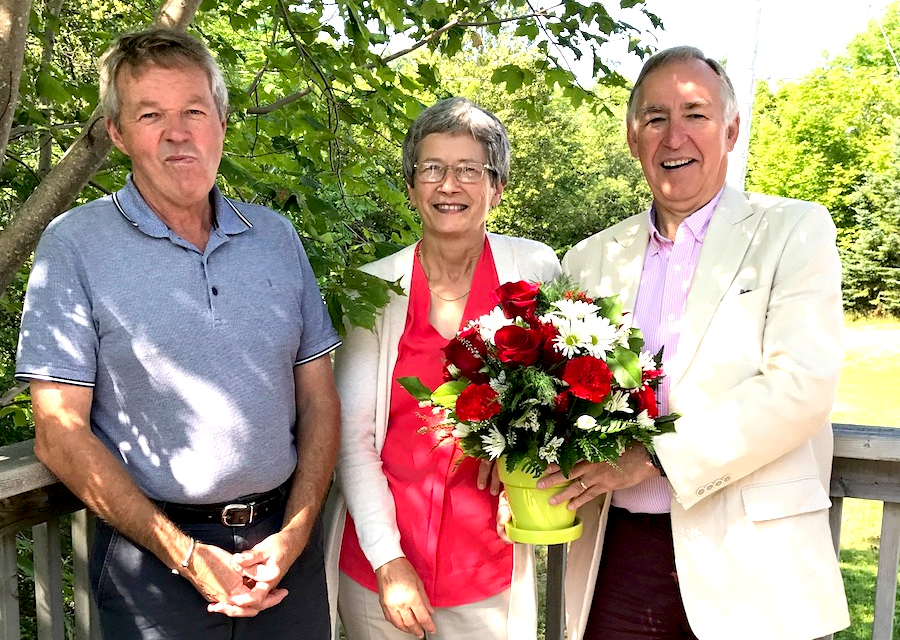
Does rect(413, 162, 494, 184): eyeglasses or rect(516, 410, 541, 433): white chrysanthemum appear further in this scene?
rect(413, 162, 494, 184): eyeglasses

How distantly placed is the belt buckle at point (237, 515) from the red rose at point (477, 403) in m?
0.67

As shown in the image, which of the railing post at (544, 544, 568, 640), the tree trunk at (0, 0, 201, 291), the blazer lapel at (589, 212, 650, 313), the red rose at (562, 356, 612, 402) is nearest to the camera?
the red rose at (562, 356, 612, 402)

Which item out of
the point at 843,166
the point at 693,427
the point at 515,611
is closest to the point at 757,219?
the point at 693,427

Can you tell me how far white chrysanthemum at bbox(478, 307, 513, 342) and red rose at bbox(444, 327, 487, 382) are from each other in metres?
0.02

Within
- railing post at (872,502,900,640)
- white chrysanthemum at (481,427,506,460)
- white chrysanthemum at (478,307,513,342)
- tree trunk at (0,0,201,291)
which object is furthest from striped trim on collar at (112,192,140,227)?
railing post at (872,502,900,640)

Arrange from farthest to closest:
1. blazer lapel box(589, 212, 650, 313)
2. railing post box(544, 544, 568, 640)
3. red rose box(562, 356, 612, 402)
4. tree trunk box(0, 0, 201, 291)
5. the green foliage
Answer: the green foliage
railing post box(544, 544, 568, 640)
tree trunk box(0, 0, 201, 291)
blazer lapel box(589, 212, 650, 313)
red rose box(562, 356, 612, 402)

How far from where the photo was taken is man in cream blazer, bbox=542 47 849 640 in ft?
7.30

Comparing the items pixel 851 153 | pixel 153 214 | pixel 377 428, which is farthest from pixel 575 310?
pixel 851 153

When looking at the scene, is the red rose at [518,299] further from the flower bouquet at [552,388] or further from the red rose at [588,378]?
the red rose at [588,378]

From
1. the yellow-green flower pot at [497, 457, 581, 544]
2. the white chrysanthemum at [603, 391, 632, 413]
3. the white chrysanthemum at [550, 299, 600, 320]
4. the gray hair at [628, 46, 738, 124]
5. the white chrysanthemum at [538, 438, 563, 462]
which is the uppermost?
the gray hair at [628, 46, 738, 124]

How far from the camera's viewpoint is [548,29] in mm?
4031

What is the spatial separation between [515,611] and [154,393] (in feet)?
4.12

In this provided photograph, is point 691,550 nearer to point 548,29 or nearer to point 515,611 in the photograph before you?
point 515,611

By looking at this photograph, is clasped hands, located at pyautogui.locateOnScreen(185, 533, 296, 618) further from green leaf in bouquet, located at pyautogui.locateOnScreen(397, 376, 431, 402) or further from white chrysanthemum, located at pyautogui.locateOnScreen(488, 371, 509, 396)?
white chrysanthemum, located at pyautogui.locateOnScreen(488, 371, 509, 396)
